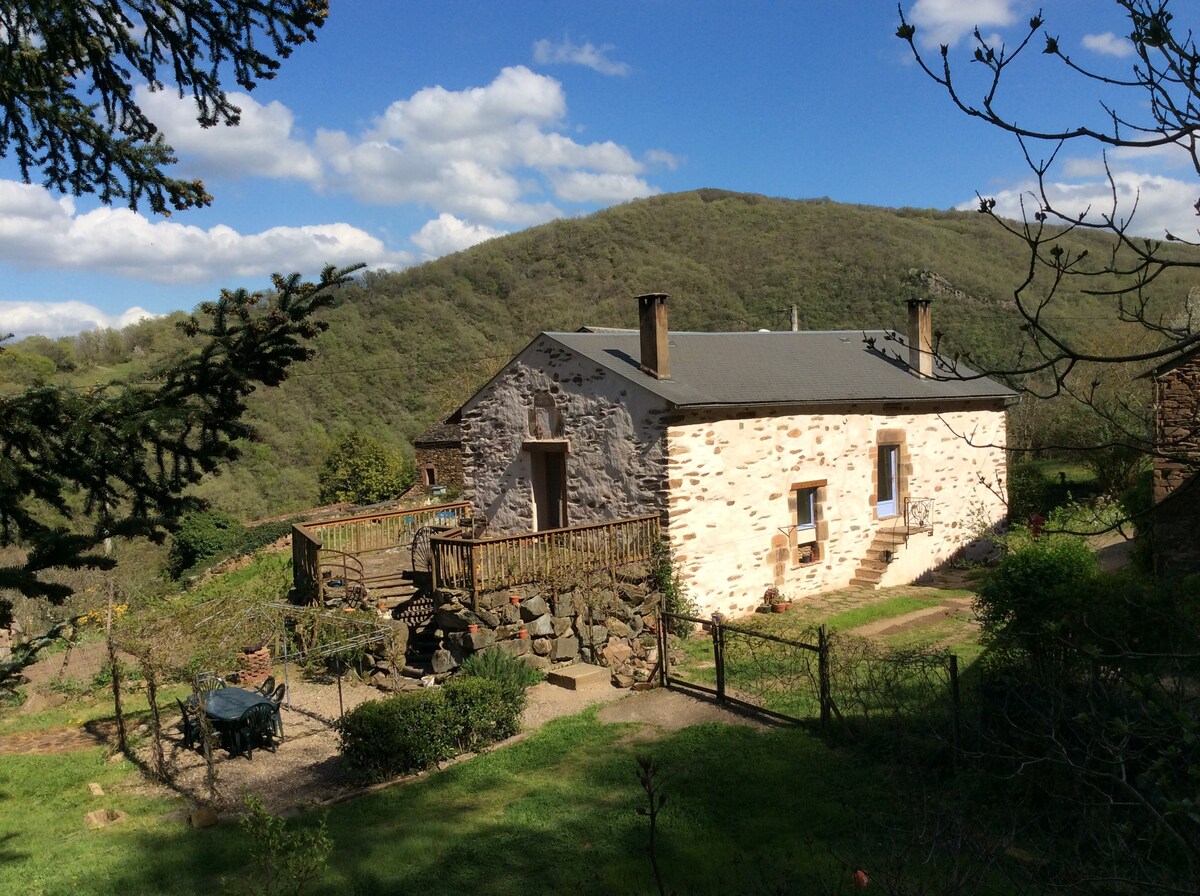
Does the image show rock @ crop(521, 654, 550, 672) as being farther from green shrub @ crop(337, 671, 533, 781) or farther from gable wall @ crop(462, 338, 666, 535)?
gable wall @ crop(462, 338, 666, 535)

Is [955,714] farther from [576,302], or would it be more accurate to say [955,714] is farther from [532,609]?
[576,302]

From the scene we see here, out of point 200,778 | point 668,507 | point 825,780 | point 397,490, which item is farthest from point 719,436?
point 397,490

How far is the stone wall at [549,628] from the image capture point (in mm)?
12688

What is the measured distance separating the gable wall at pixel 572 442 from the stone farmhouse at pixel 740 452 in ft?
0.10

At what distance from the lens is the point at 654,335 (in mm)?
15062

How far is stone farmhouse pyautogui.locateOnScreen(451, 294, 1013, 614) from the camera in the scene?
14.8m

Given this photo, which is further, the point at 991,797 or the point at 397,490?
the point at 397,490

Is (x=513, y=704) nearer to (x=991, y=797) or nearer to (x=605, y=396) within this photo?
(x=991, y=797)

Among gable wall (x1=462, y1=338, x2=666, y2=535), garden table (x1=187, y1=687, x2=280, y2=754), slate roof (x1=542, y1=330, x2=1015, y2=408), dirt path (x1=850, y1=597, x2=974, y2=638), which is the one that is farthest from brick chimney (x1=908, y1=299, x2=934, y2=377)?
garden table (x1=187, y1=687, x2=280, y2=754)

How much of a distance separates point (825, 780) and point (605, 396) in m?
8.50

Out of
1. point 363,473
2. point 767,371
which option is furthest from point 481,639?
point 363,473

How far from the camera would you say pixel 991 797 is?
7.03 metres

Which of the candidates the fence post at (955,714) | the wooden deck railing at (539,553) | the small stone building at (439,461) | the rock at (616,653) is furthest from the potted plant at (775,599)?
the small stone building at (439,461)

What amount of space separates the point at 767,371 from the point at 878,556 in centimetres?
433
